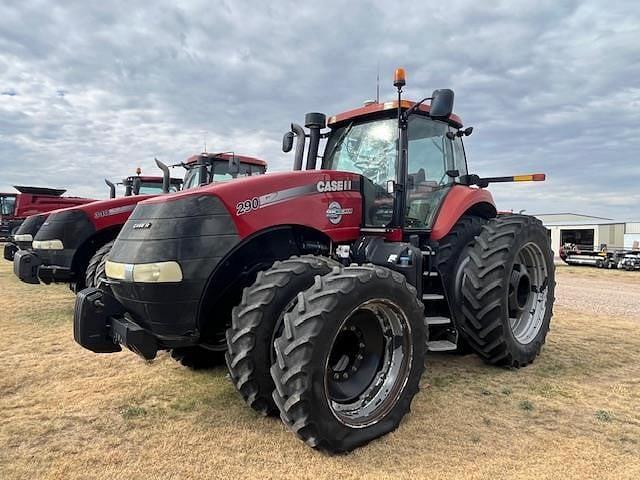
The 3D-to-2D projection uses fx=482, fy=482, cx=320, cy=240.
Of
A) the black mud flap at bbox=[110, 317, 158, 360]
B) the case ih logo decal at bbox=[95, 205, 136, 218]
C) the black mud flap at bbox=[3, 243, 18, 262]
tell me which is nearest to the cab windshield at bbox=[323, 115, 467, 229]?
the black mud flap at bbox=[110, 317, 158, 360]

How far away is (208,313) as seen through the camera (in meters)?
3.38

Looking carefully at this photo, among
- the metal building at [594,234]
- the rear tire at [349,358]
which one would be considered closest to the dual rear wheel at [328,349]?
the rear tire at [349,358]

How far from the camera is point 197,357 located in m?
4.38

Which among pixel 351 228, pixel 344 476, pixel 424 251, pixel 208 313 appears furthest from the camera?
pixel 424 251

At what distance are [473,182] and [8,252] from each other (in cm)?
1031

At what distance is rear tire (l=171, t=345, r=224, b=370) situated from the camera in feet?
14.2

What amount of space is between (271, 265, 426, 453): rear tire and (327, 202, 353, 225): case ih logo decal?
0.81 meters

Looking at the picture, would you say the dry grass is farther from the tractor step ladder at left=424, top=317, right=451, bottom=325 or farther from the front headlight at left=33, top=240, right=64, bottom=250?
the front headlight at left=33, top=240, right=64, bottom=250

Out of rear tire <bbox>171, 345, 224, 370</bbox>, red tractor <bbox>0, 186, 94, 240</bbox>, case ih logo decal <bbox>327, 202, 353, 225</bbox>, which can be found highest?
red tractor <bbox>0, 186, 94, 240</bbox>

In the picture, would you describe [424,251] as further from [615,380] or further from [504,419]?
[615,380]

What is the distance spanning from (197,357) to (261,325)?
5.45ft

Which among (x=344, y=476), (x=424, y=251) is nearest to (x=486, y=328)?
(x=424, y=251)

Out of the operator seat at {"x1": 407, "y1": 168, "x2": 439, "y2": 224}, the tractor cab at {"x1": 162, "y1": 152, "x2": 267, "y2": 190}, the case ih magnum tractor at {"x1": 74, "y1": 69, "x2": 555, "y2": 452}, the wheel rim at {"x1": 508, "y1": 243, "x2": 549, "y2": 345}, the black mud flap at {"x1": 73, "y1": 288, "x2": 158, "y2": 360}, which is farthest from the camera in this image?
the tractor cab at {"x1": 162, "y1": 152, "x2": 267, "y2": 190}

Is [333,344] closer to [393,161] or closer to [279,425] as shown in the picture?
[279,425]
